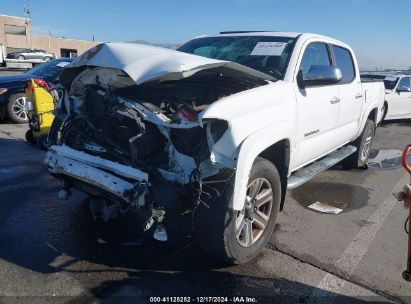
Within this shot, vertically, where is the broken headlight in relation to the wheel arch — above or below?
above

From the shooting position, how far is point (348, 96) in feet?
16.9

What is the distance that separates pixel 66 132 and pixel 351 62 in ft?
13.8

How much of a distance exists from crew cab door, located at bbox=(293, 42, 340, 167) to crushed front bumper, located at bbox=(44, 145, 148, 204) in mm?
1773

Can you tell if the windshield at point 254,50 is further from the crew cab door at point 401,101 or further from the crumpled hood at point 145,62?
the crew cab door at point 401,101

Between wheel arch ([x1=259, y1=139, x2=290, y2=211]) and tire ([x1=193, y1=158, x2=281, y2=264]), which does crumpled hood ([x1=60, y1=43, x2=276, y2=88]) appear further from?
tire ([x1=193, y1=158, x2=281, y2=264])

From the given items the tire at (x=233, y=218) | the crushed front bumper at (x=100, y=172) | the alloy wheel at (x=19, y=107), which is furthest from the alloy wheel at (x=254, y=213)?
the alloy wheel at (x=19, y=107)

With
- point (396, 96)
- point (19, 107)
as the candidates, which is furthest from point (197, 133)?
point (396, 96)

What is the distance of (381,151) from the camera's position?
8641 millimetres

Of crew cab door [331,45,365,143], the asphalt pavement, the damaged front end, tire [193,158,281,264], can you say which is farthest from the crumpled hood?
crew cab door [331,45,365,143]

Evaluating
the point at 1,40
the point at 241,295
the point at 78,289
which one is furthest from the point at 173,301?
the point at 1,40

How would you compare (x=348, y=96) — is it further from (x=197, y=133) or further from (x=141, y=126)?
(x=141, y=126)

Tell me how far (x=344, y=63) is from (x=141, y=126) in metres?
3.64

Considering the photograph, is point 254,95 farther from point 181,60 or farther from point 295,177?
point 295,177

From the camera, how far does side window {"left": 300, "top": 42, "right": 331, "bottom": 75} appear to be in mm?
4285
